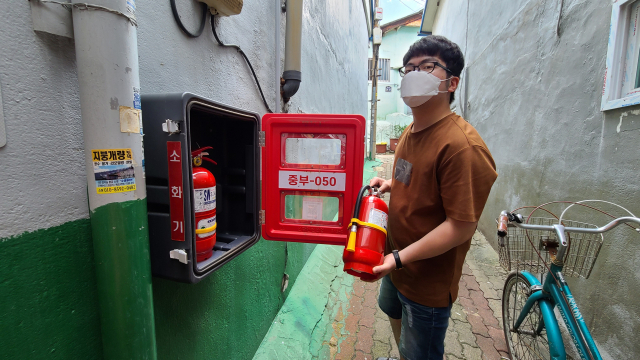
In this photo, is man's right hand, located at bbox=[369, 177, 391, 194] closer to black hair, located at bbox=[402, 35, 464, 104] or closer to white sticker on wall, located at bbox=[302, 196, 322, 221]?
white sticker on wall, located at bbox=[302, 196, 322, 221]

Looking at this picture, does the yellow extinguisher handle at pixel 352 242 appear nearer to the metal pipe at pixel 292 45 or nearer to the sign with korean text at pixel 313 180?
the sign with korean text at pixel 313 180

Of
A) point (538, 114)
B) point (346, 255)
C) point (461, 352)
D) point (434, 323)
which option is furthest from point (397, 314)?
point (538, 114)

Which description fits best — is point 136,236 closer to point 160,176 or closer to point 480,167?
point 160,176

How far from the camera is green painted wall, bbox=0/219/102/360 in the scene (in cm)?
71

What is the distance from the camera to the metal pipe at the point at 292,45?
2186 mm

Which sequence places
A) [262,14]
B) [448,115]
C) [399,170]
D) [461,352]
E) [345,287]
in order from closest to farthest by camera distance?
[448,115], [399,170], [262,14], [461,352], [345,287]

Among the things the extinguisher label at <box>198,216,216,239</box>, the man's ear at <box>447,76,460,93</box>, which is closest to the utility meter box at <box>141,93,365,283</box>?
the extinguisher label at <box>198,216,216,239</box>

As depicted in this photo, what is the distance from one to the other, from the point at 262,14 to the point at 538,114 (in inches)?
109

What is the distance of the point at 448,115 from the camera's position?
1.41 m

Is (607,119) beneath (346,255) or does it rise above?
above

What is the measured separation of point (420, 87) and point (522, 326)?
6.46ft

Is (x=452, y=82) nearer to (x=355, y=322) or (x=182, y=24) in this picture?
(x=182, y=24)

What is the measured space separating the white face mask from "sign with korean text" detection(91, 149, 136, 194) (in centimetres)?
116

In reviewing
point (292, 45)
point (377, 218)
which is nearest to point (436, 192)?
point (377, 218)
